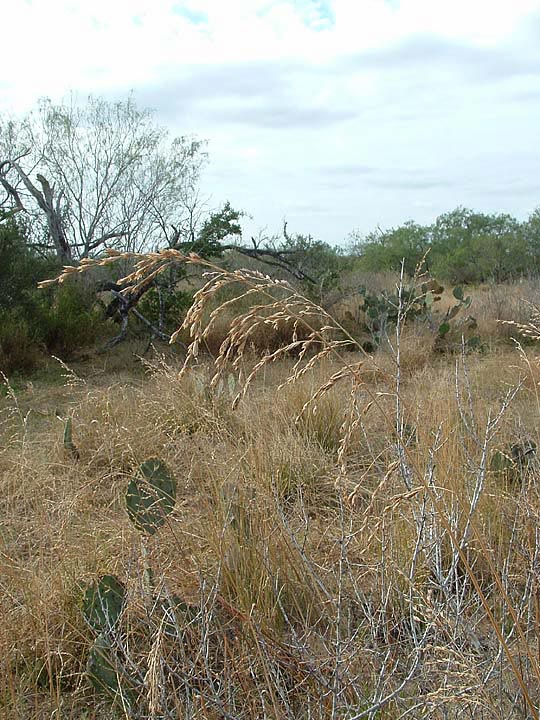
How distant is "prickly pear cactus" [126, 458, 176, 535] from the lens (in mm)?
2459

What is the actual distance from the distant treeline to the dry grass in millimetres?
15793

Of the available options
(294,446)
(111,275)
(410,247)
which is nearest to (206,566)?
(294,446)

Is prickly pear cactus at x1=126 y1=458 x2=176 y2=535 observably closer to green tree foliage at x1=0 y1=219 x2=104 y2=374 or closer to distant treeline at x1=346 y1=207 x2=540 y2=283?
green tree foliage at x1=0 y1=219 x2=104 y2=374

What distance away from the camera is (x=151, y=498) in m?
2.68

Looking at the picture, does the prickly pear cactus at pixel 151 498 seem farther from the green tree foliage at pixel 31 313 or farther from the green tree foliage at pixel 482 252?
the green tree foliage at pixel 482 252

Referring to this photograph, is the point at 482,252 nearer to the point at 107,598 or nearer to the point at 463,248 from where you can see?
the point at 463,248

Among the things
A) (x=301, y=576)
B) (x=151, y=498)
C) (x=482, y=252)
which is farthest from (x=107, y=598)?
(x=482, y=252)

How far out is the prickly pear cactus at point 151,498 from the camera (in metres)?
2.46

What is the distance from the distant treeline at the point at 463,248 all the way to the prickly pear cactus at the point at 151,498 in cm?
1622

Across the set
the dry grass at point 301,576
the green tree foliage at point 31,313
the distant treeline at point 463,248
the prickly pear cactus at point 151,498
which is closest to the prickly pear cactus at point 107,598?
the dry grass at point 301,576

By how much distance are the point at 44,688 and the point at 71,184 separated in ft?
32.7

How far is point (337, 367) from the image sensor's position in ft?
21.1

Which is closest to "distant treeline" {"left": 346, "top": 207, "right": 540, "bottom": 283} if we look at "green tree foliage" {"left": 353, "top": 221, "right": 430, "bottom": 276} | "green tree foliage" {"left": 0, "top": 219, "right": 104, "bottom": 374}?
"green tree foliage" {"left": 353, "top": 221, "right": 430, "bottom": 276}

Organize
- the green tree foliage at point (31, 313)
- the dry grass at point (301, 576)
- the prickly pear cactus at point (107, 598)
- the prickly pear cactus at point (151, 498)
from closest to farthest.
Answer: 1. the dry grass at point (301, 576)
2. the prickly pear cactus at point (107, 598)
3. the prickly pear cactus at point (151, 498)
4. the green tree foliage at point (31, 313)
